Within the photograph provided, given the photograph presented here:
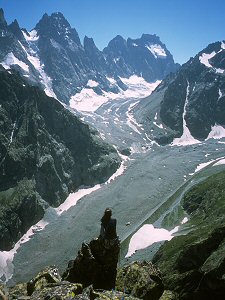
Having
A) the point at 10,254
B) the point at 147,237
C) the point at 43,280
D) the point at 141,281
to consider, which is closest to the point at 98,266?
the point at 141,281

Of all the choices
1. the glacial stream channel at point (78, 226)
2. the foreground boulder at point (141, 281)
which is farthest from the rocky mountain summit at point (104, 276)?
the glacial stream channel at point (78, 226)

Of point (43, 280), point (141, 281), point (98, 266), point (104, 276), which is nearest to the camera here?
point (43, 280)

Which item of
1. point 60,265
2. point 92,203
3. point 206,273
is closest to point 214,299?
point 206,273

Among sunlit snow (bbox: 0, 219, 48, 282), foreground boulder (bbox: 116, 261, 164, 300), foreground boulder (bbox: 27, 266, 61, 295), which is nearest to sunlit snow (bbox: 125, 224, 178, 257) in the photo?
sunlit snow (bbox: 0, 219, 48, 282)

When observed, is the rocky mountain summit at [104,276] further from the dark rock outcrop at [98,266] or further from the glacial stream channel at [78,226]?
the glacial stream channel at [78,226]

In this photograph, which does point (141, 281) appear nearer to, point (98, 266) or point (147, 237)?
point (98, 266)
